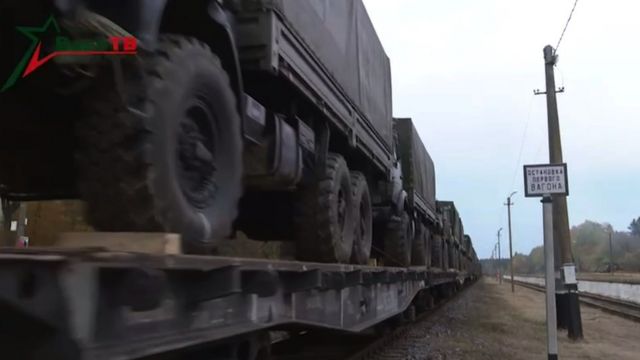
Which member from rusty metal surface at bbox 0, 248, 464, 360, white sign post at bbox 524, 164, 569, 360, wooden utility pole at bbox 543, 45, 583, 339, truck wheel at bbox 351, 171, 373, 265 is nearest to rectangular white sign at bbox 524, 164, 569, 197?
white sign post at bbox 524, 164, 569, 360

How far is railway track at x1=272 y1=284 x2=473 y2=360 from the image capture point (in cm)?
1054

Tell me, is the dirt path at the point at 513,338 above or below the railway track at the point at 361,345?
below

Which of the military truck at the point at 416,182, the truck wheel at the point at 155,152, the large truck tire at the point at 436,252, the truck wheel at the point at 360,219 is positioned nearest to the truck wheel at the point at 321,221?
the truck wheel at the point at 360,219

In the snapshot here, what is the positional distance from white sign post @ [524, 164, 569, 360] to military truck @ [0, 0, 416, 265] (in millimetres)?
3360

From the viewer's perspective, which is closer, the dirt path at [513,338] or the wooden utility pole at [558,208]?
the dirt path at [513,338]

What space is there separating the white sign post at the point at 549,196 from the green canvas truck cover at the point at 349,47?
7.46 ft

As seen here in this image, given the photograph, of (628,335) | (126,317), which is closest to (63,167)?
(126,317)

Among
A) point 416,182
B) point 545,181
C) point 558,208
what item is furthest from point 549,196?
point 558,208

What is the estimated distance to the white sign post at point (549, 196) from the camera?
932cm

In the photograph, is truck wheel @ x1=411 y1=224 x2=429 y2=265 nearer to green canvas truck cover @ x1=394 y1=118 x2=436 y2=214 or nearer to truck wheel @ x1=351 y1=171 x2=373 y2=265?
green canvas truck cover @ x1=394 y1=118 x2=436 y2=214

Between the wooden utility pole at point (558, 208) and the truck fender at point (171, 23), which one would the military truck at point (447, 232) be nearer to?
the wooden utility pole at point (558, 208)

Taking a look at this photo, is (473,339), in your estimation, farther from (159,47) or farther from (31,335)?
(31,335)

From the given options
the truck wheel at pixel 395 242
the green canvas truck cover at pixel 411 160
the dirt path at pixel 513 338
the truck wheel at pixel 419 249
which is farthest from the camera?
the truck wheel at pixel 419 249

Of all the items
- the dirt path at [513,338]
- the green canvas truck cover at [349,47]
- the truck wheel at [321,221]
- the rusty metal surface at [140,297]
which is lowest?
the dirt path at [513,338]
